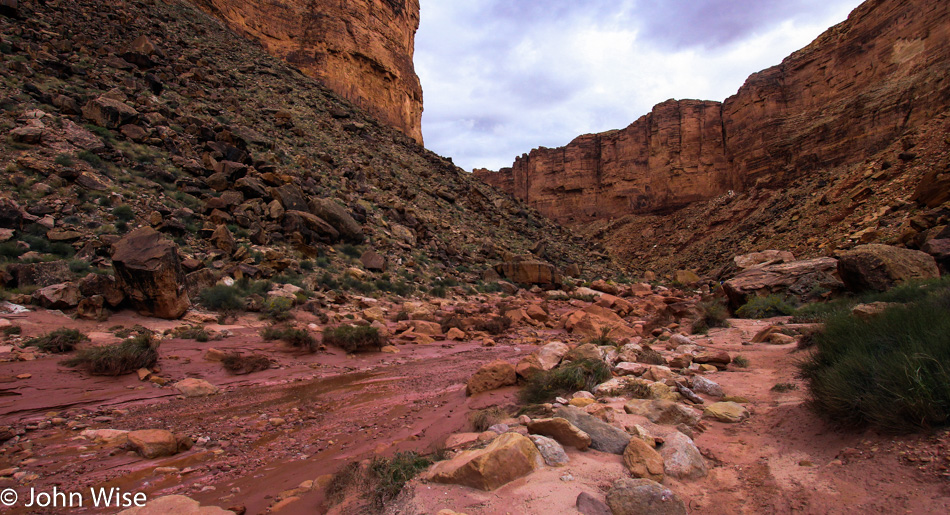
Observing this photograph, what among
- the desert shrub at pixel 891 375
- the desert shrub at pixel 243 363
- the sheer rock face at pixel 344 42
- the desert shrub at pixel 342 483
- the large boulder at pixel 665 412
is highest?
the sheer rock face at pixel 344 42

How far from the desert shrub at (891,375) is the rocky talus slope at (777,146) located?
15169mm

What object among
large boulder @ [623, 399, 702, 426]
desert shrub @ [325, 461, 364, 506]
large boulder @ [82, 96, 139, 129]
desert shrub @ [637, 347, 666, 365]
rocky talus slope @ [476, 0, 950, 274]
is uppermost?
rocky talus slope @ [476, 0, 950, 274]

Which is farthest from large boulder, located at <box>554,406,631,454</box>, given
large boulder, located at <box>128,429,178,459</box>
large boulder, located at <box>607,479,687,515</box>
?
large boulder, located at <box>128,429,178,459</box>

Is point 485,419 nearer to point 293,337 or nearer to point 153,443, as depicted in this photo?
point 153,443

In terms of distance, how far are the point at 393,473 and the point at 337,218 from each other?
13.9 m

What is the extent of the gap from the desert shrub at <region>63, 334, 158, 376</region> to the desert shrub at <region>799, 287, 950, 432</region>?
7.99 metres

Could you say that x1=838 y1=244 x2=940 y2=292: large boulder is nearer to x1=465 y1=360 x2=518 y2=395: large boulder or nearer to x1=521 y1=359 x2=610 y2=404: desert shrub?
x1=521 y1=359 x2=610 y2=404: desert shrub

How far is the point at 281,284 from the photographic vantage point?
10.7 m

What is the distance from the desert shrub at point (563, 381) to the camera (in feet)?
15.7

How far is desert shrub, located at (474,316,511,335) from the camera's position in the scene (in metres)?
11.6

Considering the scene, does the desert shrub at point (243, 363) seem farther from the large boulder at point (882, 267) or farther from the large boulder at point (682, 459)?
the large boulder at point (882, 267)

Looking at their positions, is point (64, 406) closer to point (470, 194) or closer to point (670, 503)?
point (670, 503)

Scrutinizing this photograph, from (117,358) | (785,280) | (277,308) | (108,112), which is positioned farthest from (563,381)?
(108,112)

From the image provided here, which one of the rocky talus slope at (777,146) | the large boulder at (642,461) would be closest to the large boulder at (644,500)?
the large boulder at (642,461)
